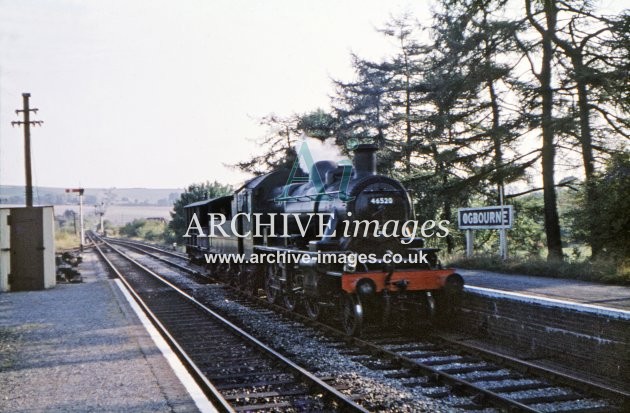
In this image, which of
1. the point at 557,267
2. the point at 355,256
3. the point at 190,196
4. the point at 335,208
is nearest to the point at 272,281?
the point at 335,208

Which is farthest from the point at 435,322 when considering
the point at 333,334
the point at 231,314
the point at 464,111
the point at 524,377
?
the point at 464,111

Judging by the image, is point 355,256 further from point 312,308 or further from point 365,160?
point 312,308

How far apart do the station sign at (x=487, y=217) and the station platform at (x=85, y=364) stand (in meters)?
9.67

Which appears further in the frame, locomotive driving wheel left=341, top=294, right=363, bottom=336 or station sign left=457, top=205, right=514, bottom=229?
station sign left=457, top=205, right=514, bottom=229

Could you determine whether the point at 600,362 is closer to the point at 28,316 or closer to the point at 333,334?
the point at 333,334

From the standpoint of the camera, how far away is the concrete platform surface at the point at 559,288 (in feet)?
31.3

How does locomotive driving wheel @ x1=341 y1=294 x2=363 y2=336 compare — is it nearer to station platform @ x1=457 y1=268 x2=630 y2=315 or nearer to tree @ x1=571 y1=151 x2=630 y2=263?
station platform @ x1=457 y1=268 x2=630 y2=315

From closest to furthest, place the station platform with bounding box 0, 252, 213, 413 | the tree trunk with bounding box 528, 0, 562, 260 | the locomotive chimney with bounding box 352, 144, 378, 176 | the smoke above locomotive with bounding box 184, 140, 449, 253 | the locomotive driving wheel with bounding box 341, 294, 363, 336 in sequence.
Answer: the station platform with bounding box 0, 252, 213, 413 < the locomotive driving wheel with bounding box 341, 294, 363, 336 < the smoke above locomotive with bounding box 184, 140, 449, 253 < the locomotive chimney with bounding box 352, 144, 378, 176 < the tree trunk with bounding box 528, 0, 562, 260

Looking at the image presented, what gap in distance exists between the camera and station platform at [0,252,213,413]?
228 inches

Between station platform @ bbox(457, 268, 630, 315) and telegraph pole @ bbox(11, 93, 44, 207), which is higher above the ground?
telegraph pole @ bbox(11, 93, 44, 207)

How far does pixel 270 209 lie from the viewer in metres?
14.1

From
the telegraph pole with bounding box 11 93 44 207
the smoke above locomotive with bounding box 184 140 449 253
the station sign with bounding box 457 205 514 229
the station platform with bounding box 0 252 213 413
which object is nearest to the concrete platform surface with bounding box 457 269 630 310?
the station sign with bounding box 457 205 514 229

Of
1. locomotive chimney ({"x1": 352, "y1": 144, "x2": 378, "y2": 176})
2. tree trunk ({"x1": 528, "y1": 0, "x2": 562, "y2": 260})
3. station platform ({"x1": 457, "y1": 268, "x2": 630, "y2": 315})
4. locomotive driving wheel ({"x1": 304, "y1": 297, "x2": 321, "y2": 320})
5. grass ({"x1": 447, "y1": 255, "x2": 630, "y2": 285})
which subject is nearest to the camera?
station platform ({"x1": 457, "y1": 268, "x2": 630, "y2": 315})

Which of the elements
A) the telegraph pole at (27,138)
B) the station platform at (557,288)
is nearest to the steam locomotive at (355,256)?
the station platform at (557,288)
